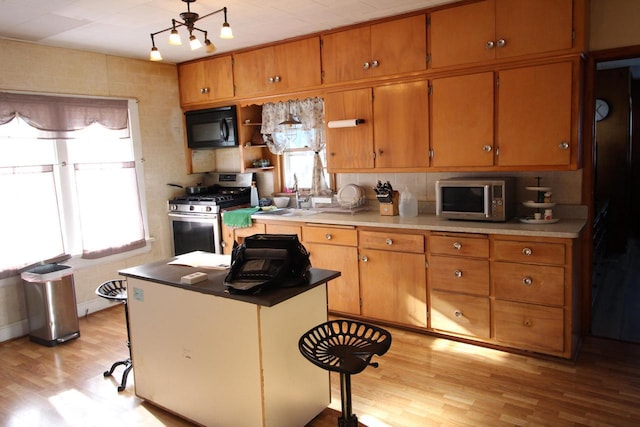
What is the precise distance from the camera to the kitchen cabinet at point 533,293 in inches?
120

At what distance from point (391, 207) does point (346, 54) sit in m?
1.35

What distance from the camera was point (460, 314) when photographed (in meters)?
3.46

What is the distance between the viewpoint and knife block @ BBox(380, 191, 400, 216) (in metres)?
4.04

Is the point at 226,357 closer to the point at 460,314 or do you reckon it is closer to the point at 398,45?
the point at 460,314

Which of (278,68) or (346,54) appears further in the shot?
(278,68)

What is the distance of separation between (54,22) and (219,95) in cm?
166

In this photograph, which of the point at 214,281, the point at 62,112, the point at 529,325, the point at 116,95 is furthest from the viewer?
the point at 116,95

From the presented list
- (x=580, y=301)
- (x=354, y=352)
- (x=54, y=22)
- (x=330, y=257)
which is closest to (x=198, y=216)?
(x=330, y=257)

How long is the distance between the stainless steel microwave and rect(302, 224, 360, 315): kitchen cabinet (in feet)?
2.55

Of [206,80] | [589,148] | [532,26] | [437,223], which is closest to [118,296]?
[437,223]

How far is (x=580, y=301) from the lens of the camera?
11.6 ft

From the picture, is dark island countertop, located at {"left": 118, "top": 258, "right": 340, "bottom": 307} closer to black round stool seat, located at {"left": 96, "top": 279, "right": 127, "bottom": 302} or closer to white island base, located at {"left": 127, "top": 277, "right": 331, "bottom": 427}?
white island base, located at {"left": 127, "top": 277, "right": 331, "bottom": 427}

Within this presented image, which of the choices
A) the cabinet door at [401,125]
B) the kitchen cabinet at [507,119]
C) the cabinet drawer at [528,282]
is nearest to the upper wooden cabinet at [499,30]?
the kitchen cabinet at [507,119]

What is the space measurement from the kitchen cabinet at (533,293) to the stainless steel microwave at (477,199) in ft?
0.85
